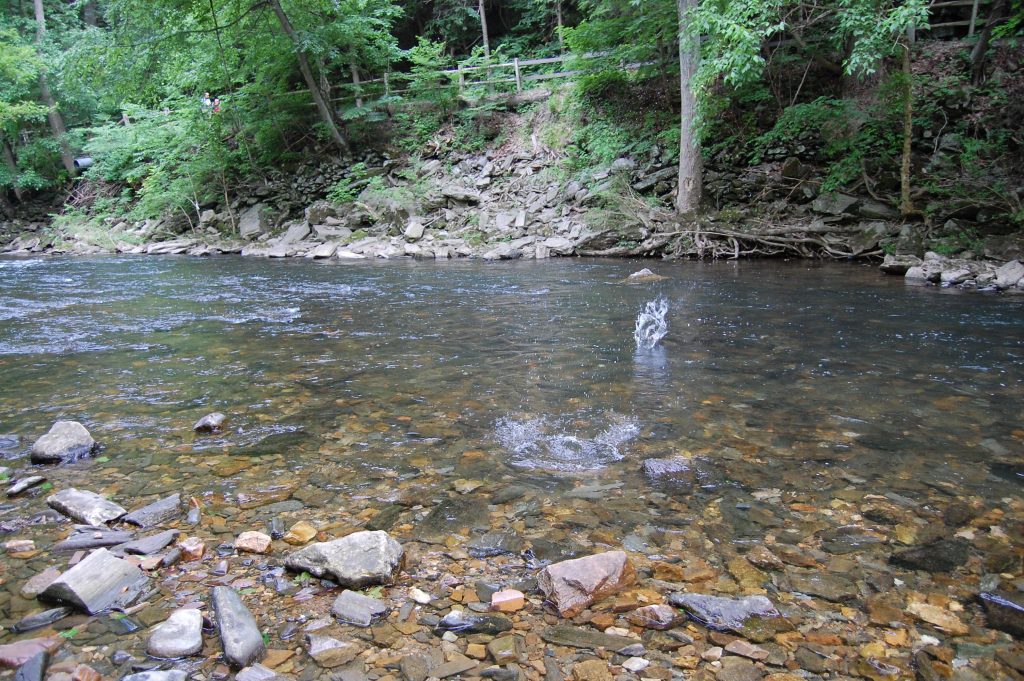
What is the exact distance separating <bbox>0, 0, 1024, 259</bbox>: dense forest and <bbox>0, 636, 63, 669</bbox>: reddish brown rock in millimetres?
9595

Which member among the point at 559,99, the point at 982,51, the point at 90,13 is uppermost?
the point at 90,13

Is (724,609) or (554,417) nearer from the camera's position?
(724,609)

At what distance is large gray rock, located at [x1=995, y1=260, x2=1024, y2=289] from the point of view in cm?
813

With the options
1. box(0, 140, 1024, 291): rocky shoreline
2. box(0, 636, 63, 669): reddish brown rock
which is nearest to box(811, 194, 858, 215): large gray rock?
box(0, 140, 1024, 291): rocky shoreline

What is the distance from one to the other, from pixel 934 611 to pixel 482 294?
24.0ft

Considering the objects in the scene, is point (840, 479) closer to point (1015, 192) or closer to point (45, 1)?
point (1015, 192)

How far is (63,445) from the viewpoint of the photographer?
3.49 meters

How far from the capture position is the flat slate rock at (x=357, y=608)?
2.14 meters

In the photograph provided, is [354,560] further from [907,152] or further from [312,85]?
[312,85]

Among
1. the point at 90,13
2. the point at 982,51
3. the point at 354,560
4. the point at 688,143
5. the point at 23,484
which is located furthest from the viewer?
the point at 90,13

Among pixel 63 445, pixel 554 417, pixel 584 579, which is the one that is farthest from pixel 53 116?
pixel 584 579

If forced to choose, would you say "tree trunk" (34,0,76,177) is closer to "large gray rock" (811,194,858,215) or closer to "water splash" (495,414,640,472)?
"large gray rock" (811,194,858,215)

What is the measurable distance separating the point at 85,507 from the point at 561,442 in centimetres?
248

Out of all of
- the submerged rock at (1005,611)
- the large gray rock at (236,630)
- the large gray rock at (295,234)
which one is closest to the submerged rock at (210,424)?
the large gray rock at (236,630)
